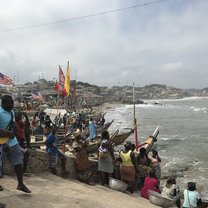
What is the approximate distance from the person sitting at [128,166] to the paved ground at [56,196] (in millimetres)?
713

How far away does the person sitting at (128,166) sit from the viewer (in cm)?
893

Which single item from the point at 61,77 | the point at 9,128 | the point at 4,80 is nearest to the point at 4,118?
the point at 9,128

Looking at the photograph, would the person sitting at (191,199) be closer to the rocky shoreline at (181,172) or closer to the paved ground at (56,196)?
the paved ground at (56,196)

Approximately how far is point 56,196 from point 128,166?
2886 millimetres

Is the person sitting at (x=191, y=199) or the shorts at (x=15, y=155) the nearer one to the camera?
the shorts at (x=15, y=155)

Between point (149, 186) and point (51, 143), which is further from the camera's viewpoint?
point (149, 186)

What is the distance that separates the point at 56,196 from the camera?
6.58 metres

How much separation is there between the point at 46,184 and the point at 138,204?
1995 millimetres

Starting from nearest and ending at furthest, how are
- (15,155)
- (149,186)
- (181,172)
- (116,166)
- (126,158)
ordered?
(15,155), (149,186), (126,158), (116,166), (181,172)

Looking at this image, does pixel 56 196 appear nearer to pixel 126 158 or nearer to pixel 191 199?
pixel 126 158

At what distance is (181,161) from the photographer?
63.7 feet

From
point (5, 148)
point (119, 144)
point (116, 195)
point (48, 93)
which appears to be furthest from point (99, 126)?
point (48, 93)

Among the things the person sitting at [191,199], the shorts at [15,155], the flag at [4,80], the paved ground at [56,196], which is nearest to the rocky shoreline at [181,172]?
the person sitting at [191,199]

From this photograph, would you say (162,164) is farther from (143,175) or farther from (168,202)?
(168,202)
